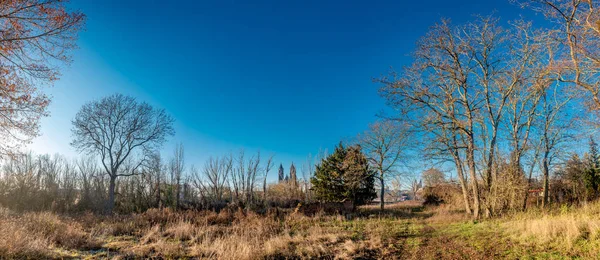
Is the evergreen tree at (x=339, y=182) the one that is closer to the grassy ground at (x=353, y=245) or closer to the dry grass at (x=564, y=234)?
the grassy ground at (x=353, y=245)

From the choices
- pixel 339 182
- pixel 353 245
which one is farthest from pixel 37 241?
pixel 339 182

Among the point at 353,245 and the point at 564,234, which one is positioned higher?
the point at 564,234

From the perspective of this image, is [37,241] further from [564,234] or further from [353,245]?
[564,234]

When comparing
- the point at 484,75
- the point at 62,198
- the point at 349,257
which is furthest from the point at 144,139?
the point at 484,75

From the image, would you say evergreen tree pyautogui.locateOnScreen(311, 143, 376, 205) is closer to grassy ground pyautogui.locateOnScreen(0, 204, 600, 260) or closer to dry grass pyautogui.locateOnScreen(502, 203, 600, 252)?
grassy ground pyautogui.locateOnScreen(0, 204, 600, 260)

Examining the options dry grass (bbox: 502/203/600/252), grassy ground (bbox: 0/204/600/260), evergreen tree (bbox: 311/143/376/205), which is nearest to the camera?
dry grass (bbox: 502/203/600/252)

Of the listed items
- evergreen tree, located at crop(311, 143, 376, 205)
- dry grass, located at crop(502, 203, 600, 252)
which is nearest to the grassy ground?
dry grass, located at crop(502, 203, 600, 252)

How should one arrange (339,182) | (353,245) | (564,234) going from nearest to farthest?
(564,234)
(353,245)
(339,182)

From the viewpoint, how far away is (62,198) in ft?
91.2

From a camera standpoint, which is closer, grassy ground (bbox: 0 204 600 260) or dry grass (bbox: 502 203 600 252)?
dry grass (bbox: 502 203 600 252)

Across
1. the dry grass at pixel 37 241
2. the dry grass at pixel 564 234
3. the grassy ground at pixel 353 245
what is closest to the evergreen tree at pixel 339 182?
the grassy ground at pixel 353 245

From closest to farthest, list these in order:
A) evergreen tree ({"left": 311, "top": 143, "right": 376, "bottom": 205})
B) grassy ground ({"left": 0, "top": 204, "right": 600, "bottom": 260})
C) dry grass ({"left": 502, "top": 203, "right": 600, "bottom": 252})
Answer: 1. dry grass ({"left": 502, "top": 203, "right": 600, "bottom": 252})
2. grassy ground ({"left": 0, "top": 204, "right": 600, "bottom": 260})
3. evergreen tree ({"left": 311, "top": 143, "right": 376, "bottom": 205})

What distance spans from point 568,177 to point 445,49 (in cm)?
1556

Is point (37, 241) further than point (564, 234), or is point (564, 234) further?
point (37, 241)
